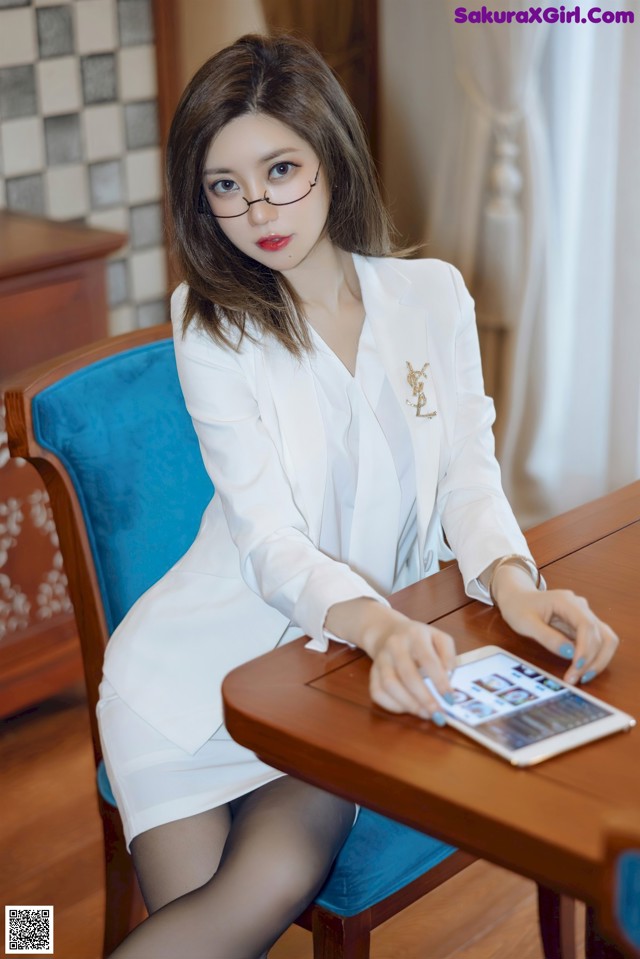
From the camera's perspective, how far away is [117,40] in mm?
3180

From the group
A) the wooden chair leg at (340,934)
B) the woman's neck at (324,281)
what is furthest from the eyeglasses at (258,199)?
the wooden chair leg at (340,934)

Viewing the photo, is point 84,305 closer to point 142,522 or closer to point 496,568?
point 142,522

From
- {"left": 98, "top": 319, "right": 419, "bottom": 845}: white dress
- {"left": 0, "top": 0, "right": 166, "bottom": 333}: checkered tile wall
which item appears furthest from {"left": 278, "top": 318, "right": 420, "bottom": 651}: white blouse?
{"left": 0, "top": 0, "right": 166, "bottom": 333}: checkered tile wall

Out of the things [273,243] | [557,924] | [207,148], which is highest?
[207,148]

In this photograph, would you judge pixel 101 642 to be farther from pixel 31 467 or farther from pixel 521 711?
pixel 31 467

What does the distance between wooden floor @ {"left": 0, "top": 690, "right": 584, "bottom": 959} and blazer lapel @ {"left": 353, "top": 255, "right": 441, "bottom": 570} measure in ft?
2.43

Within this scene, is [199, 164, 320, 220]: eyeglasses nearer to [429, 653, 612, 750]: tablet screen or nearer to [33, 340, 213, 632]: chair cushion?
[33, 340, 213, 632]: chair cushion

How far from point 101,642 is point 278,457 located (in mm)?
372

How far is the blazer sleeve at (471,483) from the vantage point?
4.76ft

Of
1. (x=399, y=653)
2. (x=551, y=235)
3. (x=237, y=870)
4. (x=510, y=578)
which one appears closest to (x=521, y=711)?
(x=399, y=653)

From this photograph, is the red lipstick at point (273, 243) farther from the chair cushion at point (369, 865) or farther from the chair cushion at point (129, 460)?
the chair cushion at point (369, 865)

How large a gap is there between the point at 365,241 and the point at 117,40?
5.84 ft

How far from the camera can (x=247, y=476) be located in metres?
1.54

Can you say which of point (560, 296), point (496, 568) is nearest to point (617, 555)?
point (496, 568)
